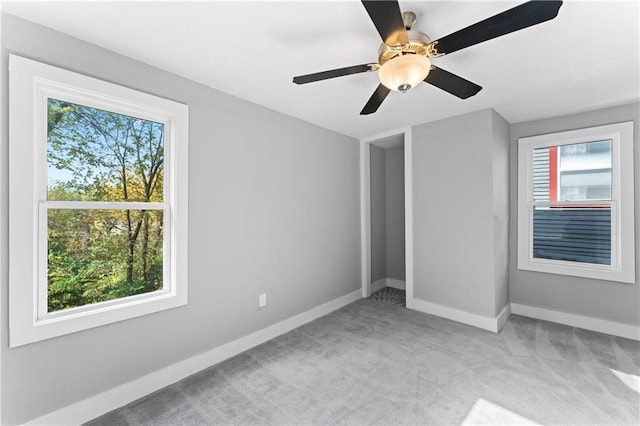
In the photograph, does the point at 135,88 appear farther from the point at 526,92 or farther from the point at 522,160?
the point at 522,160

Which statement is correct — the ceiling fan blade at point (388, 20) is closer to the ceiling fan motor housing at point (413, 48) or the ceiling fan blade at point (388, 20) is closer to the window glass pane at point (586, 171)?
the ceiling fan motor housing at point (413, 48)

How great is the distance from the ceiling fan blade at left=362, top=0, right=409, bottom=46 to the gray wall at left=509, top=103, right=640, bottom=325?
2.89 metres

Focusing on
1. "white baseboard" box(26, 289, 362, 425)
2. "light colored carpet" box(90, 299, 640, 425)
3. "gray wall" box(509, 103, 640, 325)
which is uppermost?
"gray wall" box(509, 103, 640, 325)

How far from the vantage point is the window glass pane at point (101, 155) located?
1.77 meters

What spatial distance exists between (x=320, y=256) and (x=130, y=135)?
2.29m

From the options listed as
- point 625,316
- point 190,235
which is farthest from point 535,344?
point 190,235

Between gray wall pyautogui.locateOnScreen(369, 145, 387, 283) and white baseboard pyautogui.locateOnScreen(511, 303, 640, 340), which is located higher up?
gray wall pyautogui.locateOnScreen(369, 145, 387, 283)

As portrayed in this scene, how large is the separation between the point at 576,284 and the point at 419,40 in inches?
131

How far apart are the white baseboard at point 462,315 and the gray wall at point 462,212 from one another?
5 cm

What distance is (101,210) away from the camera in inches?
75.9

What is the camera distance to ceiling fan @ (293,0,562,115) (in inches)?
46.2

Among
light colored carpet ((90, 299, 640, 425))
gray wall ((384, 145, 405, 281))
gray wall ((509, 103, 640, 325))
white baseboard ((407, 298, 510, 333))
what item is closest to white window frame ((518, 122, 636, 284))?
gray wall ((509, 103, 640, 325))

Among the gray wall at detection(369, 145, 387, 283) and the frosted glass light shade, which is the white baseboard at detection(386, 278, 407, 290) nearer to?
the gray wall at detection(369, 145, 387, 283)

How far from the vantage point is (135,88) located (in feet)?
6.56
